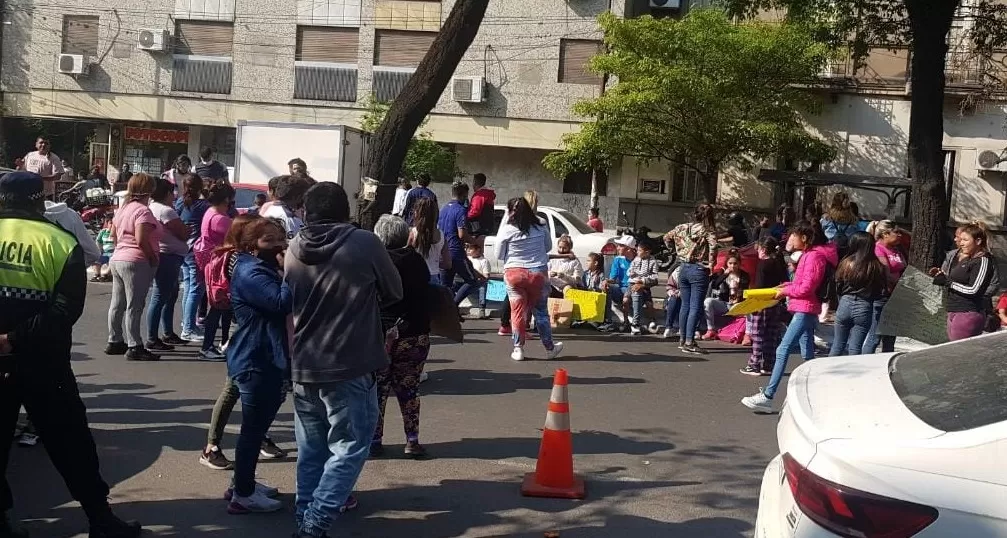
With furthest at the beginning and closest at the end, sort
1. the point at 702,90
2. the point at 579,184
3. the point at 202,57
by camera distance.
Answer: the point at 202,57 < the point at 579,184 < the point at 702,90

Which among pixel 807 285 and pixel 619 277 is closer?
pixel 807 285

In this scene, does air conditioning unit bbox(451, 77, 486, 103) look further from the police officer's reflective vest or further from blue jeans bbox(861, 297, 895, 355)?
the police officer's reflective vest

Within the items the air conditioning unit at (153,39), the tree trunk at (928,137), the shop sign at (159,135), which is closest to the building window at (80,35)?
the air conditioning unit at (153,39)

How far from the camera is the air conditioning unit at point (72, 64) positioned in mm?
32562

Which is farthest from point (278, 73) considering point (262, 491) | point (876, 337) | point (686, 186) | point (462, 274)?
point (262, 491)

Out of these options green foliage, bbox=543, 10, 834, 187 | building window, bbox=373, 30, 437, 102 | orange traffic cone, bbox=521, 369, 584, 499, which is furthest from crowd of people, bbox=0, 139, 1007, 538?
building window, bbox=373, 30, 437, 102

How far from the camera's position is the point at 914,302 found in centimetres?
939

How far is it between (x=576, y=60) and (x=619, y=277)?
58.6 ft

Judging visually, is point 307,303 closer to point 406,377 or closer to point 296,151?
point 406,377

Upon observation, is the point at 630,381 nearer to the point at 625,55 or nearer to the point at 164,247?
the point at 164,247

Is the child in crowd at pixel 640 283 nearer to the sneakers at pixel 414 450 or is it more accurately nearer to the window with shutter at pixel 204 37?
the sneakers at pixel 414 450

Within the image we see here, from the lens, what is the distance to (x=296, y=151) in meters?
19.5

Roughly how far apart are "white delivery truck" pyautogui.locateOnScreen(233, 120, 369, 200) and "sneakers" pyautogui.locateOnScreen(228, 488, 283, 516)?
13656 millimetres

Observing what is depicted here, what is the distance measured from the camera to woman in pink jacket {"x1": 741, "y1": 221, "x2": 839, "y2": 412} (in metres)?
8.91
